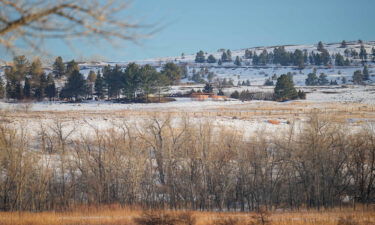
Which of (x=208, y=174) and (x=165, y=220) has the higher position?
(x=165, y=220)

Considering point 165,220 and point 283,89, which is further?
point 283,89

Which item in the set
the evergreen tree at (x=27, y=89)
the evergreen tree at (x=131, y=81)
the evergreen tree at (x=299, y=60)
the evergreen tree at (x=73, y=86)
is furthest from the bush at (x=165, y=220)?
the evergreen tree at (x=299, y=60)

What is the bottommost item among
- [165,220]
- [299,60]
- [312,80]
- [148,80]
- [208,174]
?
[208,174]

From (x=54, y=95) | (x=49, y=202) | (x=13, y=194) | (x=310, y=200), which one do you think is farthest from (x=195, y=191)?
(x=54, y=95)

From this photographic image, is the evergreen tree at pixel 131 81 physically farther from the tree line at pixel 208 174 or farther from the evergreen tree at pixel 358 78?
the evergreen tree at pixel 358 78

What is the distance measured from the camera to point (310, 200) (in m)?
22.8

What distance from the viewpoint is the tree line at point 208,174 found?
22.0 metres

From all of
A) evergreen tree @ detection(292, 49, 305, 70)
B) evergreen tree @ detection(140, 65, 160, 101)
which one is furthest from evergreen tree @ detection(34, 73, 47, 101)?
evergreen tree @ detection(292, 49, 305, 70)

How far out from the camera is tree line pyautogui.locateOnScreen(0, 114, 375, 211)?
21953 mm

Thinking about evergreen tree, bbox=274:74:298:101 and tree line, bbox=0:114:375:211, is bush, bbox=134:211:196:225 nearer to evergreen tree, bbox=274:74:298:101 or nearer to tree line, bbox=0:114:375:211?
tree line, bbox=0:114:375:211

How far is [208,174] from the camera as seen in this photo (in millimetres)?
23062

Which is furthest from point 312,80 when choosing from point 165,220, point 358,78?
point 165,220

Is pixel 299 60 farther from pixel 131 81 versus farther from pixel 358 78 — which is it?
pixel 131 81

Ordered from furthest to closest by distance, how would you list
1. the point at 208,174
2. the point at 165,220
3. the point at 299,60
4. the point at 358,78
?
the point at 299,60, the point at 358,78, the point at 208,174, the point at 165,220
